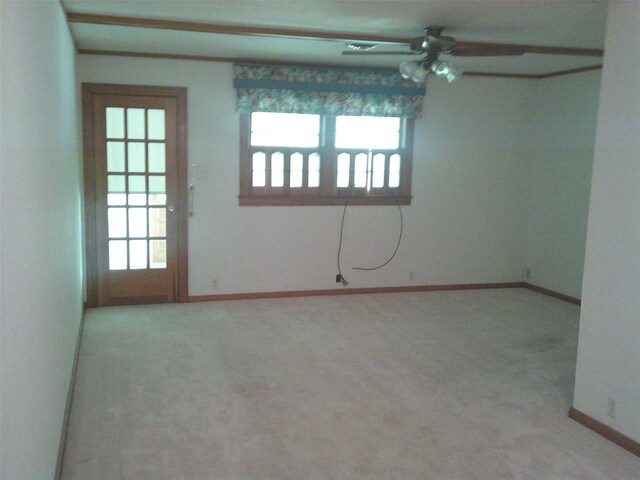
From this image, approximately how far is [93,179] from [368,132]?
291cm

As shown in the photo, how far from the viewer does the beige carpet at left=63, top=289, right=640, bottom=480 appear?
2.95 m

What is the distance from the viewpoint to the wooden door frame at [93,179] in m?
5.50

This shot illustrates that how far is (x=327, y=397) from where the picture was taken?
374cm

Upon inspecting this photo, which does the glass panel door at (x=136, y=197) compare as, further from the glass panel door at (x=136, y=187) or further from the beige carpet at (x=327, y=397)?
the beige carpet at (x=327, y=397)

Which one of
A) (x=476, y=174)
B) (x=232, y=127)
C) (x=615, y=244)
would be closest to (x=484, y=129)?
(x=476, y=174)

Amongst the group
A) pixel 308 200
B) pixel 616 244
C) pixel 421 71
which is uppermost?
pixel 421 71

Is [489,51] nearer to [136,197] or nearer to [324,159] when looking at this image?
[324,159]

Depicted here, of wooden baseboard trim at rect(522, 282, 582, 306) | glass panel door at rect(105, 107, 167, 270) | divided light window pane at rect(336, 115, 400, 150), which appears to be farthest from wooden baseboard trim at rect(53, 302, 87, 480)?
wooden baseboard trim at rect(522, 282, 582, 306)

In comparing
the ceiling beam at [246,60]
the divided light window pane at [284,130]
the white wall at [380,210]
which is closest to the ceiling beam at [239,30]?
the ceiling beam at [246,60]

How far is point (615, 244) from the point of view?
3232 mm

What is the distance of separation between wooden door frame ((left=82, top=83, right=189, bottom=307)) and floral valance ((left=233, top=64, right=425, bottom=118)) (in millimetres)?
633

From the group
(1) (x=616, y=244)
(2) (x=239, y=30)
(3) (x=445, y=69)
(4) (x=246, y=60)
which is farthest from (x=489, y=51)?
(4) (x=246, y=60)

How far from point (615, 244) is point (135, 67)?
4.46 meters

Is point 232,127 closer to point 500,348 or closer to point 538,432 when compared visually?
point 500,348
